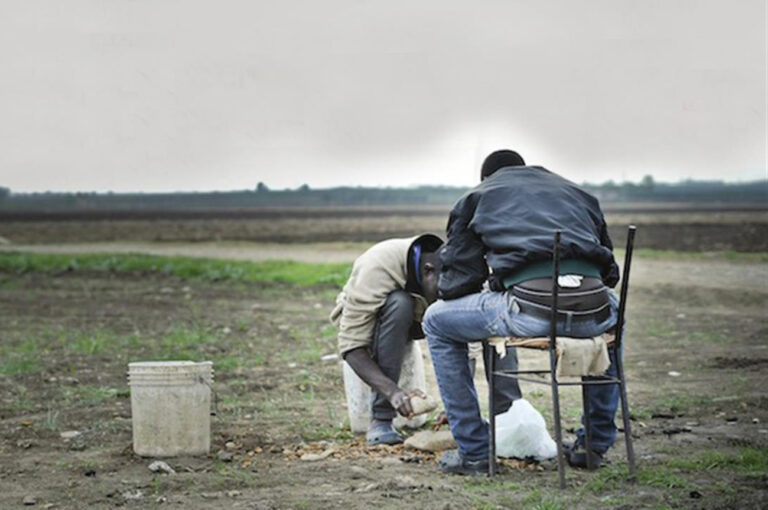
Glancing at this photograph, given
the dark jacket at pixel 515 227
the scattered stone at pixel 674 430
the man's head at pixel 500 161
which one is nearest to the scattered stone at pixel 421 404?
the dark jacket at pixel 515 227

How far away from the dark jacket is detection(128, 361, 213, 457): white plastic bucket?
149cm

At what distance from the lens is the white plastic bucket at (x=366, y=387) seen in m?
7.17

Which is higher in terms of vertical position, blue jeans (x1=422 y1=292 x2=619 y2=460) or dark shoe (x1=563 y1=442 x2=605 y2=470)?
blue jeans (x1=422 y1=292 x2=619 y2=460)

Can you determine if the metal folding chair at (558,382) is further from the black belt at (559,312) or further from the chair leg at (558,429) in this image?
the black belt at (559,312)

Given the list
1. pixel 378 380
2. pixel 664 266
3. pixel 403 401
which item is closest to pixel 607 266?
pixel 403 401

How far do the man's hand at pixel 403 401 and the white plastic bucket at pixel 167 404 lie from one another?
1.00 m

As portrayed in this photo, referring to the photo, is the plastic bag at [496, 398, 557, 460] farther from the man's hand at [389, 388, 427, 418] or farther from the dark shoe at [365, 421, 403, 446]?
the dark shoe at [365, 421, 403, 446]

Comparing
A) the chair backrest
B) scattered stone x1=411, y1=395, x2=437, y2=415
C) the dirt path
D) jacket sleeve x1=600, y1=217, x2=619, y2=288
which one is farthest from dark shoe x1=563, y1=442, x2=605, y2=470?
the dirt path

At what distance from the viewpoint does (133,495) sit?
18.7ft

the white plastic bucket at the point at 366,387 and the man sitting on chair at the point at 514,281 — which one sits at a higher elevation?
the man sitting on chair at the point at 514,281

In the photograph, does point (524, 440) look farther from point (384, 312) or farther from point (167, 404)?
point (167, 404)

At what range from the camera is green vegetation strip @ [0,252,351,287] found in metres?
20.2

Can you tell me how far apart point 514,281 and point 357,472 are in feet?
4.09

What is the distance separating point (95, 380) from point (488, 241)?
15.9 feet
